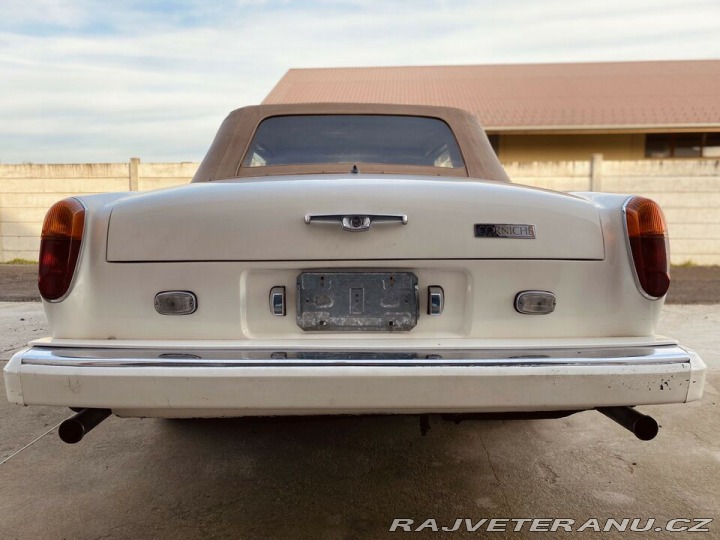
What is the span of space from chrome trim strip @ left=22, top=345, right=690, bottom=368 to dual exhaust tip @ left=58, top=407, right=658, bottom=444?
182mm

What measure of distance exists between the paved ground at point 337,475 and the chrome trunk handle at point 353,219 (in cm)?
64

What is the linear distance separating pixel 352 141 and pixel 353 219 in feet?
3.69

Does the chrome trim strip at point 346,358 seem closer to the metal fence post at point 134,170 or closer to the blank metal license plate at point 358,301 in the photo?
the blank metal license plate at point 358,301

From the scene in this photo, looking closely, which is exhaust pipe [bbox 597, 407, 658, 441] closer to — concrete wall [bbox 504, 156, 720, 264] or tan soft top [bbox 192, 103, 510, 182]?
tan soft top [bbox 192, 103, 510, 182]

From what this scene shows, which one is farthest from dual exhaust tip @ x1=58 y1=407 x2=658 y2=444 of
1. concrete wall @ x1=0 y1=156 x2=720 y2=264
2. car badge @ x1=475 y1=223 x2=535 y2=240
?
concrete wall @ x1=0 y1=156 x2=720 y2=264

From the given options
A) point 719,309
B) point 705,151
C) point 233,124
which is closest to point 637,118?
point 705,151

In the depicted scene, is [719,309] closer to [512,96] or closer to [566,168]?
[566,168]

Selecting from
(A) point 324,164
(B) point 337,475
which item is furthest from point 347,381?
(A) point 324,164

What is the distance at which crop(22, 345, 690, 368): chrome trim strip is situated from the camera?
5.30ft

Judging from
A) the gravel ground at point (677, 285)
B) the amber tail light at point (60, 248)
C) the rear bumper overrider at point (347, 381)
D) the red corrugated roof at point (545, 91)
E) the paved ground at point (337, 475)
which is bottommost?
the gravel ground at point (677, 285)

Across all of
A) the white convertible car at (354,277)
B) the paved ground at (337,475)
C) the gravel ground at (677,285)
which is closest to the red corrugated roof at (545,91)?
the gravel ground at (677,285)

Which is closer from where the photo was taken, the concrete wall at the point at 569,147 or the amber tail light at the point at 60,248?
the amber tail light at the point at 60,248

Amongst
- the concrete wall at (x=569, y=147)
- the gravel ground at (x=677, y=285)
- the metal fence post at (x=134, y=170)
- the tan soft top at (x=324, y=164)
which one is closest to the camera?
the tan soft top at (x=324, y=164)

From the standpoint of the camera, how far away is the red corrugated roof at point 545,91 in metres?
12.3
